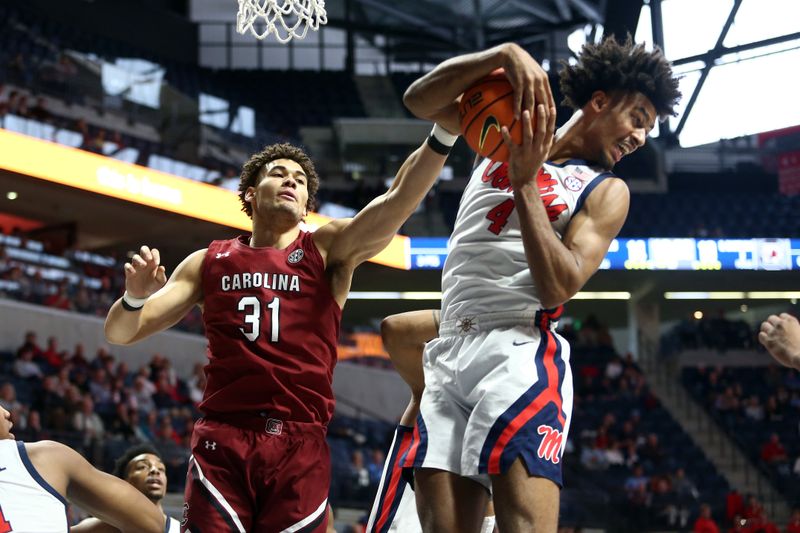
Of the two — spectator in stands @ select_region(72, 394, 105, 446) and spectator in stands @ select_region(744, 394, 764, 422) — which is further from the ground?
spectator in stands @ select_region(744, 394, 764, 422)

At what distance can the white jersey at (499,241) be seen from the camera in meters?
2.99

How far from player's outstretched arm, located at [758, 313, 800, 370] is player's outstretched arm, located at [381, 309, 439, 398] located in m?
1.13

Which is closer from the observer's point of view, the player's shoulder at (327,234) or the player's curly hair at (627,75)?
the player's curly hair at (627,75)

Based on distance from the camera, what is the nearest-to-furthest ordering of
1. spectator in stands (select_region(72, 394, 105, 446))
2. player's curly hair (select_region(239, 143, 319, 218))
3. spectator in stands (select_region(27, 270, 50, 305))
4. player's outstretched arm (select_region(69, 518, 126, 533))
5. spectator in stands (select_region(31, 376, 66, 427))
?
player's curly hair (select_region(239, 143, 319, 218)), player's outstretched arm (select_region(69, 518, 126, 533)), spectator in stands (select_region(31, 376, 66, 427)), spectator in stands (select_region(72, 394, 105, 446)), spectator in stands (select_region(27, 270, 50, 305))

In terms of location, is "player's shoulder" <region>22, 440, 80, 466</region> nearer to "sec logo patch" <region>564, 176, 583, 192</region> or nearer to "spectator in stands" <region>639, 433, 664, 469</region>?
"sec logo patch" <region>564, 176, 583, 192</region>

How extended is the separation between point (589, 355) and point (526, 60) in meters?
16.8

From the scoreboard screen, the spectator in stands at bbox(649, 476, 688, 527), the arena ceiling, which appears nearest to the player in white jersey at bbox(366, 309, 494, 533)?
the spectator in stands at bbox(649, 476, 688, 527)

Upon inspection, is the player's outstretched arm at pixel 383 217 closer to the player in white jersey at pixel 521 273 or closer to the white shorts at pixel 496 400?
the player in white jersey at pixel 521 273

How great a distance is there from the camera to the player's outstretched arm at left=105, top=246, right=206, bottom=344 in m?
3.54

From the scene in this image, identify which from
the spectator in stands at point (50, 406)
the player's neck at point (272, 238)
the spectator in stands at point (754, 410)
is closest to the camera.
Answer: the player's neck at point (272, 238)

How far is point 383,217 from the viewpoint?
12.1ft

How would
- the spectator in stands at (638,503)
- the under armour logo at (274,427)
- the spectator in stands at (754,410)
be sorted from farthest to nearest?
the spectator in stands at (754,410) < the spectator in stands at (638,503) < the under armour logo at (274,427)

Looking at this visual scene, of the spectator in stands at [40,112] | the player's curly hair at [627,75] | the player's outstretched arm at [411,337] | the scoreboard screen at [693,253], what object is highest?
the spectator in stands at [40,112]

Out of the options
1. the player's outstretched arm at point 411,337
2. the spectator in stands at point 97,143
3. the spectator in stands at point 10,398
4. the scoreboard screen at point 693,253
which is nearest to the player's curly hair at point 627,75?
the player's outstretched arm at point 411,337
